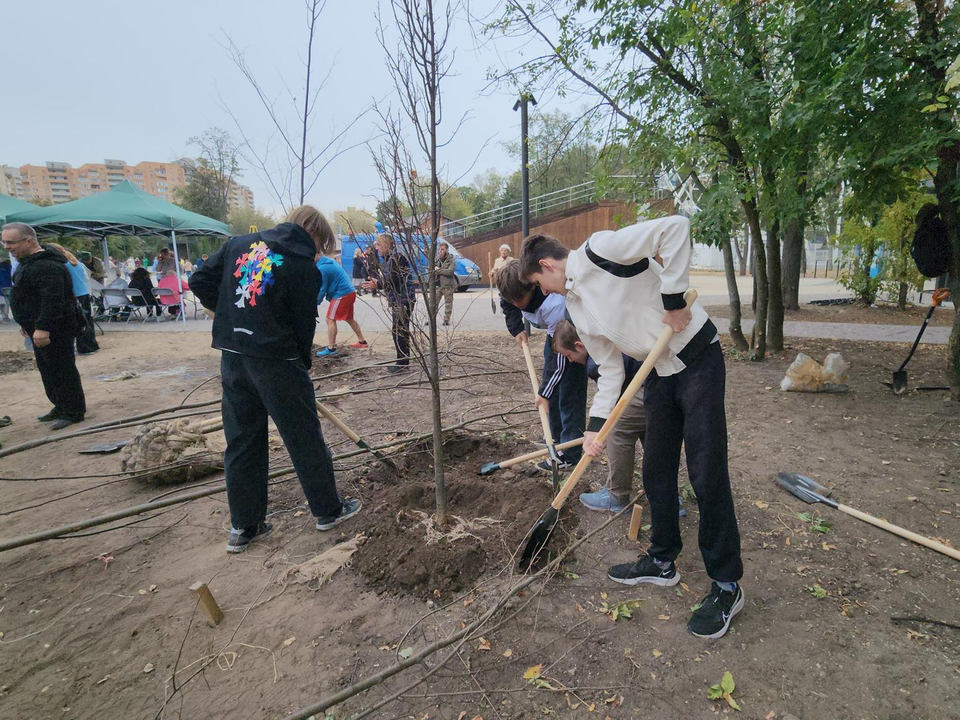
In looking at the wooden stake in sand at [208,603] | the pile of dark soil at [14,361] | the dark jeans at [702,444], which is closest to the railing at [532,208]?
the pile of dark soil at [14,361]

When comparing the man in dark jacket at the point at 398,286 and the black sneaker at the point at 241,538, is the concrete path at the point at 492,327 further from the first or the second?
the black sneaker at the point at 241,538

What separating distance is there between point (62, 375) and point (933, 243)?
836 centimetres

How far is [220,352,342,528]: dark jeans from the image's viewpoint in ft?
9.05

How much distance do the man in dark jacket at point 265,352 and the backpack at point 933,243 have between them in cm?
529

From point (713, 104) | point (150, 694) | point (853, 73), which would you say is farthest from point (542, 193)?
point (150, 694)

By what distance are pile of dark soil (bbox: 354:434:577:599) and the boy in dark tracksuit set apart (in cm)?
39

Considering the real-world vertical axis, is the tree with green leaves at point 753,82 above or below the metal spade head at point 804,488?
above

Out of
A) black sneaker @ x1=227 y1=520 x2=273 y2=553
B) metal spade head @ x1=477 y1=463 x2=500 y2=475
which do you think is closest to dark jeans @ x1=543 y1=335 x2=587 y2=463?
metal spade head @ x1=477 y1=463 x2=500 y2=475

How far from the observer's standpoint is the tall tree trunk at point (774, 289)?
6434 millimetres

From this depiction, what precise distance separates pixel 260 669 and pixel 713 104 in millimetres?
6130

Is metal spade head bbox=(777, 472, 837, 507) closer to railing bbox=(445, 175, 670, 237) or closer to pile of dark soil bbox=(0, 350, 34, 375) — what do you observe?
pile of dark soil bbox=(0, 350, 34, 375)

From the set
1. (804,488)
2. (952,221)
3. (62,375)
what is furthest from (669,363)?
(62,375)

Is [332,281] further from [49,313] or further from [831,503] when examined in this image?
[831,503]

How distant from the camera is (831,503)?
309 centimetres
